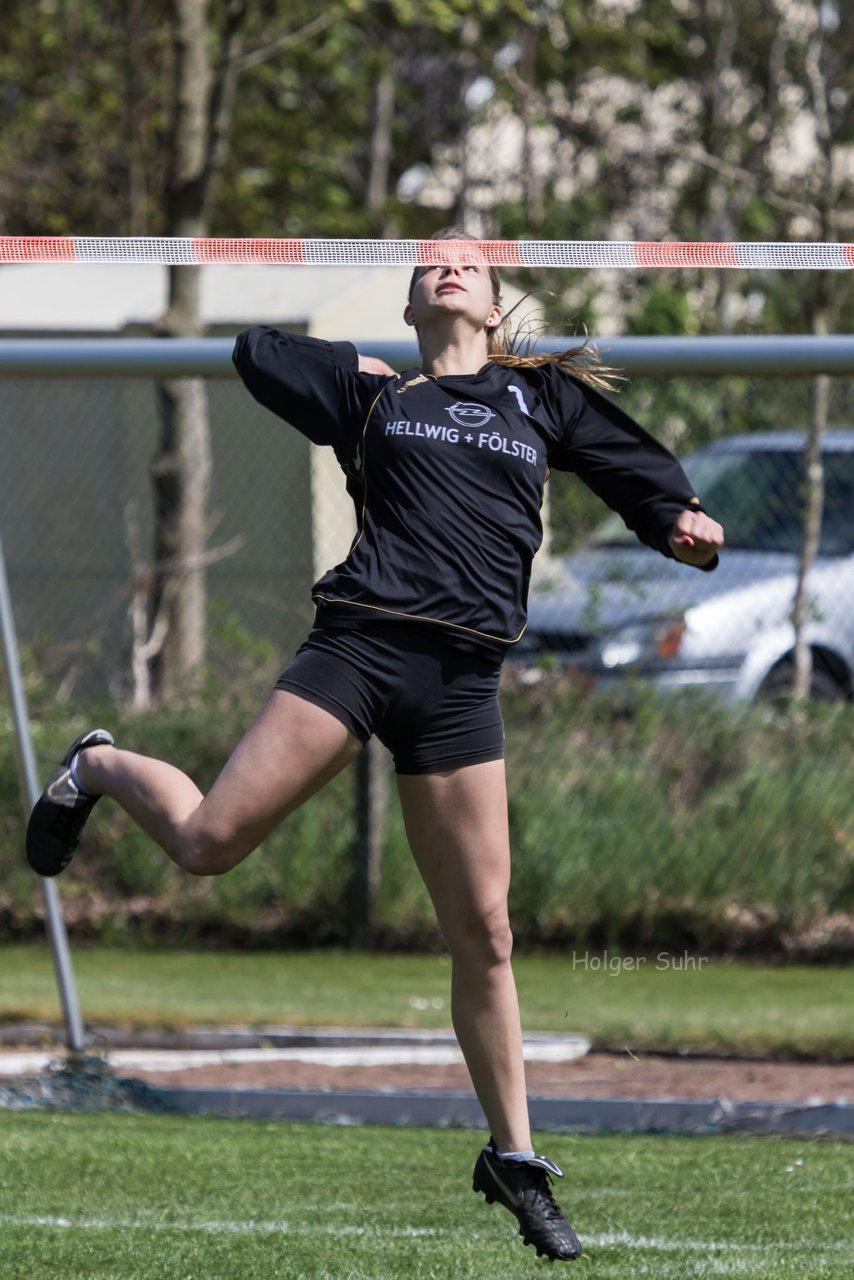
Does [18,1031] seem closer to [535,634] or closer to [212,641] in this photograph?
[212,641]

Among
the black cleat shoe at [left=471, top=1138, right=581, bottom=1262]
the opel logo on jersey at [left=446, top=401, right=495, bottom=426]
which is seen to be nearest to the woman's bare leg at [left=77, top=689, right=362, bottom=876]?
the opel logo on jersey at [left=446, top=401, right=495, bottom=426]

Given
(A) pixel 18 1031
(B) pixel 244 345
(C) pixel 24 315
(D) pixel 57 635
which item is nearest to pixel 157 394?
(D) pixel 57 635

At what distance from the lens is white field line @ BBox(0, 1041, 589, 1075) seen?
7082mm

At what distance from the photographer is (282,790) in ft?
11.9

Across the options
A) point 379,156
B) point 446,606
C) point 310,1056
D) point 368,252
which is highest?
point 379,156

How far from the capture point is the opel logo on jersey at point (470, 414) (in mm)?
3719

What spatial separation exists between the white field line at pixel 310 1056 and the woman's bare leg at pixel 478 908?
3350 millimetres

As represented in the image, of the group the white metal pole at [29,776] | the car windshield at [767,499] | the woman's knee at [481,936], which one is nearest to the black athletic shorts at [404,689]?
the woman's knee at [481,936]

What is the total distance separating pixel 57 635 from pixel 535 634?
2347mm

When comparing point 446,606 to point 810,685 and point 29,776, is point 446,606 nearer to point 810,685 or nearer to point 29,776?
point 29,776

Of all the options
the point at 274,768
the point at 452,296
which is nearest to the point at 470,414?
the point at 452,296

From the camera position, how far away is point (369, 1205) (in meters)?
4.58

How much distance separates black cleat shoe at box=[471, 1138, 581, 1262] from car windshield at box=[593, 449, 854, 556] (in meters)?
5.26

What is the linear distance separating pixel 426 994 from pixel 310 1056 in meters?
1.05
